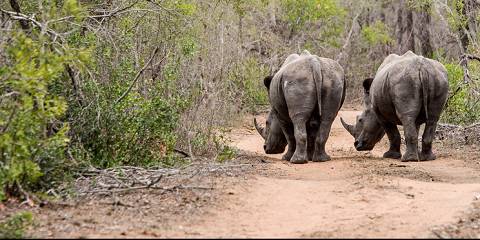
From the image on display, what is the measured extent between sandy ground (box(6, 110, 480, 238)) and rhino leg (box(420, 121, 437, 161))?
1.89 metres

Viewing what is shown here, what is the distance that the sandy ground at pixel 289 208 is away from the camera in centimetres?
736

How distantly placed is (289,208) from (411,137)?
18.7ft

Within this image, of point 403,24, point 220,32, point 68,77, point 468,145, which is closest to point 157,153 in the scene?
point 68,77

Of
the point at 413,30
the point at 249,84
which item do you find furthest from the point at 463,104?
the point at 413,30

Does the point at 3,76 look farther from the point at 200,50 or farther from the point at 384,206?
the point at 200,50

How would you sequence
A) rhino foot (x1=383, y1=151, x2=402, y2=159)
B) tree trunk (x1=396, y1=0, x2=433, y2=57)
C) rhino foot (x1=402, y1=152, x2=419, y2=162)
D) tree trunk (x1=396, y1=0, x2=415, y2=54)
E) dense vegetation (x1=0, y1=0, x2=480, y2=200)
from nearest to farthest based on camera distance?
dense vegetation (x1=0, y1=0, x2=480, y2=200) < rhino foot (x1=402, y1=152, x2=419, y2=162) < rhino foot (x1=383, y1=151, x2=402, y2=159) < tree trunk (x1=396, y1=0, x2=433, y2=57) < tree trunk (x1=396, y1=0, x2=415, y2=54)

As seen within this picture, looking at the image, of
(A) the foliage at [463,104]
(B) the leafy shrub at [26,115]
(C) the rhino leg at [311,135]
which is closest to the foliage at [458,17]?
(A) the foliage at [463,104]

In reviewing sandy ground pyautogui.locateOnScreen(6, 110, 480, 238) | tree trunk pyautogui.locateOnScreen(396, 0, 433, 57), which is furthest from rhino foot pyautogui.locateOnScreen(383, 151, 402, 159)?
tree trunk pyautogui.locateOnScreen(396, 0, 433, 57)

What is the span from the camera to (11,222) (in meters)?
7.34

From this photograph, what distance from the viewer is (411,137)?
14.1 m

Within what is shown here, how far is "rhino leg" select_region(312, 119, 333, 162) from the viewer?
556 inches

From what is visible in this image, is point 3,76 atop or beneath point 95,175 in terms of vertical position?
atop

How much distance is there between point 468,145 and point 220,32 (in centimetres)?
527

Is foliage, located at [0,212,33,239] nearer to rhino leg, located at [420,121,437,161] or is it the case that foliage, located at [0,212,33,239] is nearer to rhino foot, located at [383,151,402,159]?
rhino leg, located at [420,121,437,161]
